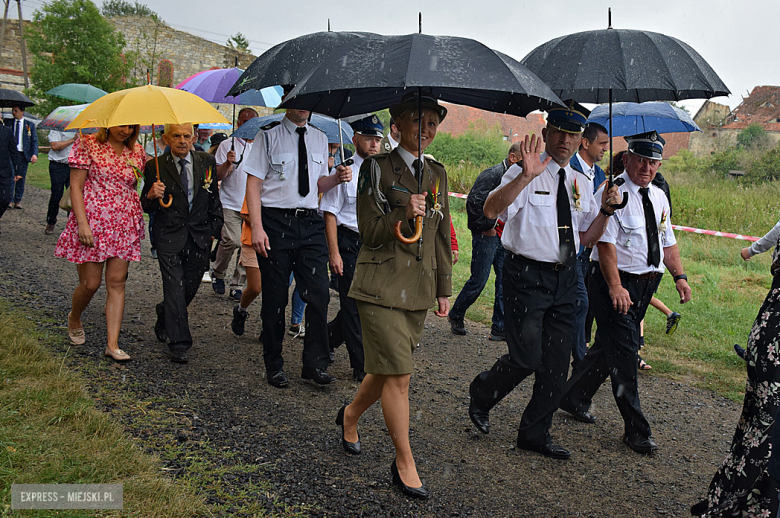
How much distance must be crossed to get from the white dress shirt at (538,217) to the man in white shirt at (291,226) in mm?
1418

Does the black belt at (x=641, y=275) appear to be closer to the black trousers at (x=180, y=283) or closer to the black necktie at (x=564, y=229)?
the black necktie at (x=564, y=229)

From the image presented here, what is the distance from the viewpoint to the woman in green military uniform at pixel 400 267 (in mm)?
3703

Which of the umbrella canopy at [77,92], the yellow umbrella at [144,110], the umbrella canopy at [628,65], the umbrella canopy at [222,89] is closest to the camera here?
the umbrella canopy at [628,65]

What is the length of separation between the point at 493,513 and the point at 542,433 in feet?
3.22

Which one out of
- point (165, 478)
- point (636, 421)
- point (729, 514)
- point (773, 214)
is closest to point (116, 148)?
point (165, 478)

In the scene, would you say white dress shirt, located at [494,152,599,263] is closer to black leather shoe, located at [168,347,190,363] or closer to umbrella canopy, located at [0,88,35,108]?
black leather shoe, located at [168,347,190,363]

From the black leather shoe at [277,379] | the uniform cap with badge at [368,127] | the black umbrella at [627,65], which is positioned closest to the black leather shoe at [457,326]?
the uniform cap with badge at [368,127]

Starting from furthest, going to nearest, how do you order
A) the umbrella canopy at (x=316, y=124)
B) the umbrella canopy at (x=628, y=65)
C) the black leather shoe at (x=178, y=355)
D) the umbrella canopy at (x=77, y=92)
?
the umbrella canopy at (x=77, y=92) < the umbrella canopy at (x=316, y=124) < the black leather shoe at (x=178, y=355) < the umbrella canopy at (x=628, y=65)

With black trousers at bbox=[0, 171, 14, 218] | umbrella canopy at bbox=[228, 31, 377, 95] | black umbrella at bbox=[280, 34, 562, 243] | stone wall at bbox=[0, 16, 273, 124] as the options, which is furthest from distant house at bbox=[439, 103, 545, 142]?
black umbrella at bbox=[280, 34, 562, 243]

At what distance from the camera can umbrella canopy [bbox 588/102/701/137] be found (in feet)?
22.1

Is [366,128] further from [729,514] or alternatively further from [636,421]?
[729,514]

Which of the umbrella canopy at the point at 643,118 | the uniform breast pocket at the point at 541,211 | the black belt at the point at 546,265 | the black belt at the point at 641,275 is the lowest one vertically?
Result: the black belt at the point at 641,275

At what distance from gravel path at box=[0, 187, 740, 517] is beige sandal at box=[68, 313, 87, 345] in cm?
9

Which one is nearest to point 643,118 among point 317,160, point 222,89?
point 317,160
